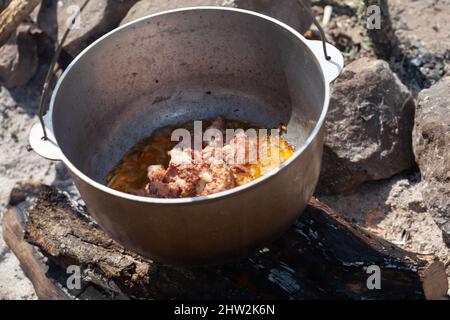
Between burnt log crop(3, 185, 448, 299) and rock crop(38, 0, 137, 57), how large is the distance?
1.48m

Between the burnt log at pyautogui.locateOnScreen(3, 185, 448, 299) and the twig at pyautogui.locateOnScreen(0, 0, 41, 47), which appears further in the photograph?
the twig at pyautogui.locateOnScreen(0, 0, 41, 47)

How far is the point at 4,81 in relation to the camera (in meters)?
4.45

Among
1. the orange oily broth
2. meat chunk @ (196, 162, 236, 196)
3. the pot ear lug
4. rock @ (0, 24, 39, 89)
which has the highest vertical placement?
the pot ear lug

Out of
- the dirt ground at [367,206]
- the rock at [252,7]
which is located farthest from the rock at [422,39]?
the dirt ground at [367,206]

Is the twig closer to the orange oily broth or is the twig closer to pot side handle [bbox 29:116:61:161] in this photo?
the orange oily broth

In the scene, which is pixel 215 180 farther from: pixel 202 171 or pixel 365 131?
pixel 365 131

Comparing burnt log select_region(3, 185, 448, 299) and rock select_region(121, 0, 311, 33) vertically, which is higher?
rock select_region(121, 0, 311, 33)

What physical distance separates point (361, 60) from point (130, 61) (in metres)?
1.43

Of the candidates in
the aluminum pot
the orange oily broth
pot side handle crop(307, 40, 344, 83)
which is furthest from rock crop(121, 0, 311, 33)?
pot side handle crop(307, 40, 344, 83)

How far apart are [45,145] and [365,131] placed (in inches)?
73.2

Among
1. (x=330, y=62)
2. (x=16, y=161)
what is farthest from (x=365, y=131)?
(x=16, y=161)

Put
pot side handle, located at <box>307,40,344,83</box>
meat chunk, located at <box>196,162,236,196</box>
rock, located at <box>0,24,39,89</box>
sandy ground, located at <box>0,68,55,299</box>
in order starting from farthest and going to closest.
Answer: rock, located at <box>0,24,39,89</box>, sandy ground, located at <box>0,68,55,299</box>, meat chunk, located at <box>196,162,236,196</box>, pot side handle, located at <box>307,40,344,83</box>

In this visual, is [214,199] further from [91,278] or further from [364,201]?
[364,201]

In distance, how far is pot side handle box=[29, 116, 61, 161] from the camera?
2336 millimetres
